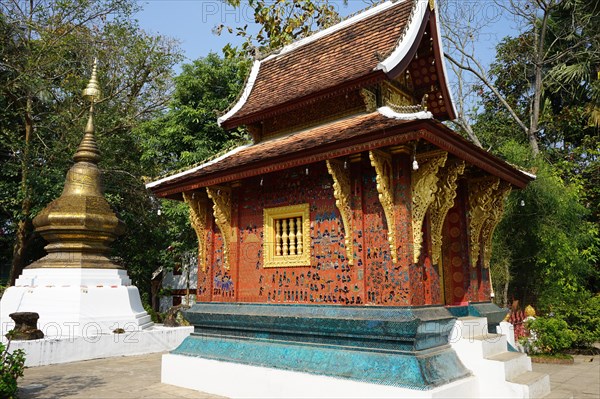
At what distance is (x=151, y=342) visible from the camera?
1315 cm

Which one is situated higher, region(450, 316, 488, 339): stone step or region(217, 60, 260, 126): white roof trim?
region(217, 60, 260, 126): white roof trim

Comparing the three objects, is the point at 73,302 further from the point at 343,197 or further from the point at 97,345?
the point at 343,197

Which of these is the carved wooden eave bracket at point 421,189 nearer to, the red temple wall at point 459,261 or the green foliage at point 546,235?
the red temple wall at point 459,261

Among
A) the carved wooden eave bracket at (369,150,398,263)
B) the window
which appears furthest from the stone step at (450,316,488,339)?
the window

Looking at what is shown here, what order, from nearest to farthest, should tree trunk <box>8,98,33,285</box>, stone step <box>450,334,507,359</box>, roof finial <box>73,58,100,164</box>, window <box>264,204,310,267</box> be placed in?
stone step <box>450,334,507,359</box>, window <box>264,204,310,267</box>, roof finial <box>73,58,100,164</box>, tree trunk <box>8,98,33,285</box>

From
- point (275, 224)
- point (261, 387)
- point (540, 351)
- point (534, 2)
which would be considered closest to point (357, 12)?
point (275, 224)

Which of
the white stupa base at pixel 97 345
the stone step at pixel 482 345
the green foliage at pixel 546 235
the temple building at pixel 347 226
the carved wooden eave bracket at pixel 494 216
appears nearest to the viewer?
the temple building at pixel 347 226

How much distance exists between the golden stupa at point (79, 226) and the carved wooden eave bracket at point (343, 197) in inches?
373

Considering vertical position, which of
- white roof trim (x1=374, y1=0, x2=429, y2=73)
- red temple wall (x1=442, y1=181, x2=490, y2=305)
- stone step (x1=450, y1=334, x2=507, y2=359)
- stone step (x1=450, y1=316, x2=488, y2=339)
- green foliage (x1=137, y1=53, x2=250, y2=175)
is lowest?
stone step (x1=450, y1=334, x2=507, y2=359)

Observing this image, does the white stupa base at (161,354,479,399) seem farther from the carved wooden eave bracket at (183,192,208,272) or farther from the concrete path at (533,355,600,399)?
the concrete path at (533,355,600,399)

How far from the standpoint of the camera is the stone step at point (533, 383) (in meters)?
6.26

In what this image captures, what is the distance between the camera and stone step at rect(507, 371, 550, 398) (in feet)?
20.5

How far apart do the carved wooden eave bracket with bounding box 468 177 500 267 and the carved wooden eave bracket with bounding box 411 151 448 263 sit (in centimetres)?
198

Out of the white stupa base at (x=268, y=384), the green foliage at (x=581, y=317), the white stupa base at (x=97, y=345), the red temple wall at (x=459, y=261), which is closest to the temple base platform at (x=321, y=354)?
the white stupa base at (x=268, y=384)
